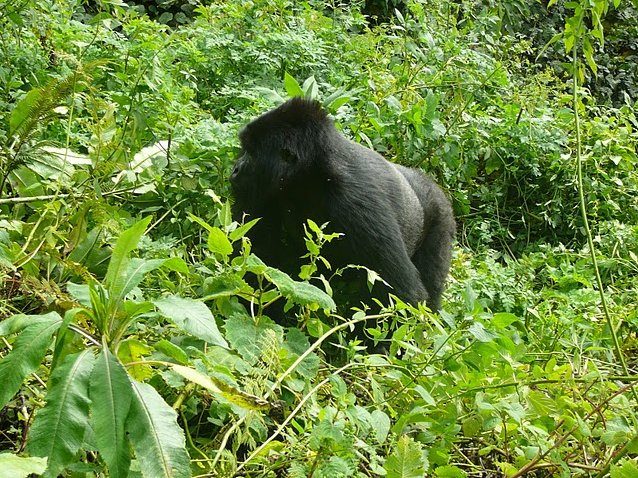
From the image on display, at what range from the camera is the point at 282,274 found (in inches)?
86.0

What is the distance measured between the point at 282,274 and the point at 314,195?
1.62 meters

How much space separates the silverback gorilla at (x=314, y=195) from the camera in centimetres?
359

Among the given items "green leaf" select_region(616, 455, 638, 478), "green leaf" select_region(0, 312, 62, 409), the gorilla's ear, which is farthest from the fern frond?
"green leaf" select_region(616, 455, 638, 478)

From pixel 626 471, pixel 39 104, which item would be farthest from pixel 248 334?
pixel 39 104

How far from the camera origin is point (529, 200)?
5.69m

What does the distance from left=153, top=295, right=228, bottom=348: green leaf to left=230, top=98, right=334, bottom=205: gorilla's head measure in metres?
1.94

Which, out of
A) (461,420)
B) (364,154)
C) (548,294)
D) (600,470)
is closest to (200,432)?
(461,420)

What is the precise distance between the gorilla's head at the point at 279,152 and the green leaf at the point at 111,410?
226 centimetres

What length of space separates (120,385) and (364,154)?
105 inches

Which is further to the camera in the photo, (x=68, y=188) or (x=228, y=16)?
(x=228, y=16)

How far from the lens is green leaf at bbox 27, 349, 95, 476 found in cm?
142

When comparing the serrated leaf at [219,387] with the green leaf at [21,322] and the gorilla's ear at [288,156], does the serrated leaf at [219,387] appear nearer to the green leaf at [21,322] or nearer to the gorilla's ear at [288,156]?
the green leaf at [21,322]

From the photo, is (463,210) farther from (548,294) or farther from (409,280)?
(409,280)

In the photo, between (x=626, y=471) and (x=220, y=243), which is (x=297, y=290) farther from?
(x=626, y=471)
